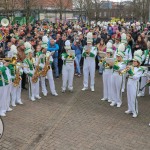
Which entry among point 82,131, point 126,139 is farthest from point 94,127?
point 126,139

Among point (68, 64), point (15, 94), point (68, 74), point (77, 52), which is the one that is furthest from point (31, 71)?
point (77, 52)

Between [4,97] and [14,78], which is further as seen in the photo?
[14,78]

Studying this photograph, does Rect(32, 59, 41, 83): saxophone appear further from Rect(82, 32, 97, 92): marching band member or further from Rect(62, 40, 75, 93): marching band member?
Rect(82, 32, 97, 92): marching band member

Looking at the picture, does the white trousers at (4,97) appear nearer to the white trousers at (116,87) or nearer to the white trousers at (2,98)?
the white trousers at (2,98)

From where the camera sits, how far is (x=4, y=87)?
356 inches

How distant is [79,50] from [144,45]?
3.14 meters

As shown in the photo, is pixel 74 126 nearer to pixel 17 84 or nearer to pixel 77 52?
pixel 17 84

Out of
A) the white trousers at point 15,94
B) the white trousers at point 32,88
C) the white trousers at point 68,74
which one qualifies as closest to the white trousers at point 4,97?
the white trousers at point 15,94

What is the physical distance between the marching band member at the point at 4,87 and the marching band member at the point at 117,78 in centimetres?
342

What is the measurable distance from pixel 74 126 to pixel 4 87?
2.51m

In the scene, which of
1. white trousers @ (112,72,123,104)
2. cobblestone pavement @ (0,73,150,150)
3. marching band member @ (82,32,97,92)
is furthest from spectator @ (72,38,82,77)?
white trousers @ (112,72,123,104)

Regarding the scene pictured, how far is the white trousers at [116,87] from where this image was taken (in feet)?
31.8

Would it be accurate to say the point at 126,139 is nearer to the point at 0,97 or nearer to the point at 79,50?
the point at 0,97

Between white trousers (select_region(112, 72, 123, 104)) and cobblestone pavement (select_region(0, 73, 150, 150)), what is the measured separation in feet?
1.09
